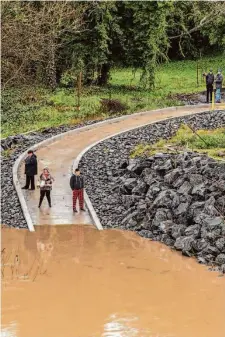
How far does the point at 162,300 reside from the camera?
1245 cm

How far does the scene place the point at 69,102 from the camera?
30391 millimetres

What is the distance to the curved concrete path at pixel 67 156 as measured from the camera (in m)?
17.5

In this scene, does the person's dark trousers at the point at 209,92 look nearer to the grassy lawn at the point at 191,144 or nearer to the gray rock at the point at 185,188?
the grassy lawn at the point at 191,144

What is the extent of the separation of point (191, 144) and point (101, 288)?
8985mm

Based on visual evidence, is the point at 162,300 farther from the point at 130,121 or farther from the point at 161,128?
the point at 130,121

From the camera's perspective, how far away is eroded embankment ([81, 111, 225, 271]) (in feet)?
50.2

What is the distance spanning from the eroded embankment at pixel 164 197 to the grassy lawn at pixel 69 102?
21.8 ft

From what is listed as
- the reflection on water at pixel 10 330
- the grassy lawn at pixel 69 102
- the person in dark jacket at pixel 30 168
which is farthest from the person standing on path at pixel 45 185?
the grassy lawn at pixel 69 102

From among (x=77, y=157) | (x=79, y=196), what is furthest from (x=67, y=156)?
(x=79, y=196)

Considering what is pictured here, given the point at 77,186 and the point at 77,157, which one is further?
the point at 77,157

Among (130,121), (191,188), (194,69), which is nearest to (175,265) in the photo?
(191,188)

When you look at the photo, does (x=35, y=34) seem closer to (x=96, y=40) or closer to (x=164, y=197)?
(x=96, y=40)

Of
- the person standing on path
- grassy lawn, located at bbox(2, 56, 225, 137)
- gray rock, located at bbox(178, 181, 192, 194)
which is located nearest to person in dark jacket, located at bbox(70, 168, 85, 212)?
the person standing on path

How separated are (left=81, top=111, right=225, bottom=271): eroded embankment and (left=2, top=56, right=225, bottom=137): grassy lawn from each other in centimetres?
665
